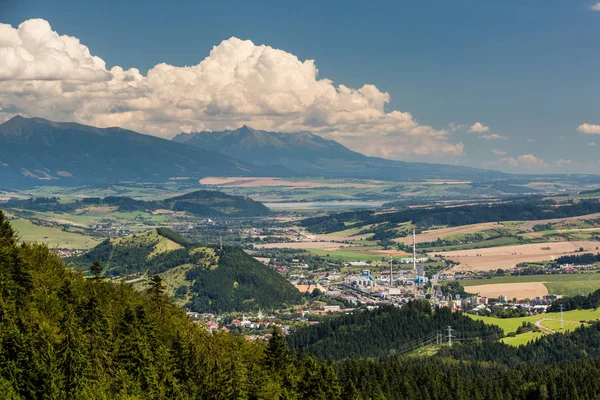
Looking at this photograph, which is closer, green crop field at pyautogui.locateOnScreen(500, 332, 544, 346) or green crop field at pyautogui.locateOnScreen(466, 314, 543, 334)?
green crop field at pyautogui.locateOnScreen(500, 332, 544, 346)

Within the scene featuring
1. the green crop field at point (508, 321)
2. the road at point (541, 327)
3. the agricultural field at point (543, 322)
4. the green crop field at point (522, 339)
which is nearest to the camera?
the green crop field at point (522, 339)

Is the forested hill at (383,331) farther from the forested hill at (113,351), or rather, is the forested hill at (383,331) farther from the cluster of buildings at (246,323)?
the forested hill at (113,351)

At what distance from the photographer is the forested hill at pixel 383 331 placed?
461 ft

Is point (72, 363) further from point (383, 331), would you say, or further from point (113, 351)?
point (383, 331)

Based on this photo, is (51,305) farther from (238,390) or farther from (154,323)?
(238,390)

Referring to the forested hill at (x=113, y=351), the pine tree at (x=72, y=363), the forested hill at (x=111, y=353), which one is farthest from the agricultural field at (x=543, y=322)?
the pine tree at (x=72, y=363)

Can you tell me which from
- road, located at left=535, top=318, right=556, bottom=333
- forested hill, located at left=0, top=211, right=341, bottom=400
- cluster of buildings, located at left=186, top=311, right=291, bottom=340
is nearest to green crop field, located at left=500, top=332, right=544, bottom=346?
road, located at left=535, top=318, right=556, bottom=333

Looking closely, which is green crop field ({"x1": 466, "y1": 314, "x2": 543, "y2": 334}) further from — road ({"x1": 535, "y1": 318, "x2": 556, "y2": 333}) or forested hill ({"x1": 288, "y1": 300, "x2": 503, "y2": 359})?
forested hill ({"x1": 288, "y1": 300, "x2": 503, "y2": 359})

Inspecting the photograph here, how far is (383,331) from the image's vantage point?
486 ft

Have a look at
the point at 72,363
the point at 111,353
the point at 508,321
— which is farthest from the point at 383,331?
the point at 72,363

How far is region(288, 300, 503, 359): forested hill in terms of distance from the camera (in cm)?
14050

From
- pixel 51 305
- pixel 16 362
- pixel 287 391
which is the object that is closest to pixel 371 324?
pixel 287 391

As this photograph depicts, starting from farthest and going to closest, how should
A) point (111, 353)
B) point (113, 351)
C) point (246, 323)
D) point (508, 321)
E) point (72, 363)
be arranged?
1. point (246, 323)
2. point (508, 321)
3. point (113, 351)
4. point (111, 353)
5. point (72, 363)

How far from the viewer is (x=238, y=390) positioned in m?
55.4
